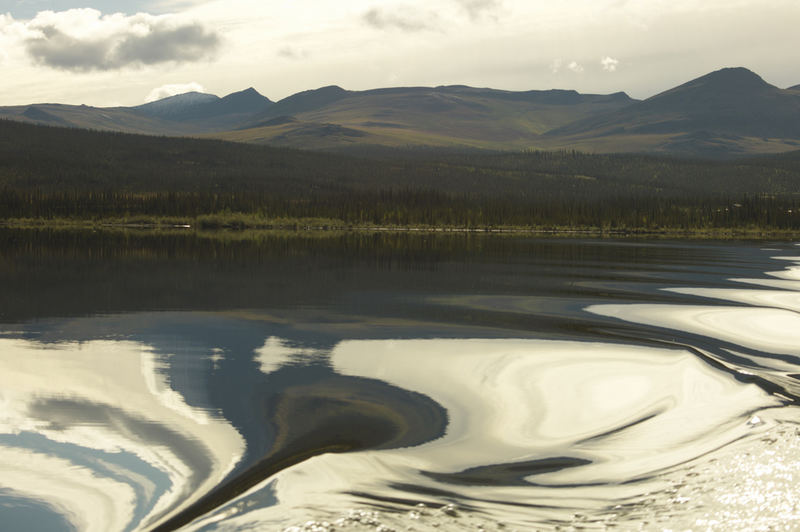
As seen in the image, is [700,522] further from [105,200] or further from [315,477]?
[105,200]

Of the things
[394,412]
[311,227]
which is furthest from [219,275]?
[311,227]

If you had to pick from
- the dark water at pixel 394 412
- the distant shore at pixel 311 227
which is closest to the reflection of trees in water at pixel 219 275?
the dark water at pixel 394 412

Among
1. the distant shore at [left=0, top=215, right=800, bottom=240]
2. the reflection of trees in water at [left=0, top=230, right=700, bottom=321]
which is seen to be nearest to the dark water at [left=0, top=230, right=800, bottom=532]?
the reflection of trees in water at [left=0, top=230, right=700, bottom=321]

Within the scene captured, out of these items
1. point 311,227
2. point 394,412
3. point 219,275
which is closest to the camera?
point 394,412

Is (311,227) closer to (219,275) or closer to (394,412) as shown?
(219,275)

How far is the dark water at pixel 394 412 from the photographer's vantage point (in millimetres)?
8617

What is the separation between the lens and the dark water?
339 inches

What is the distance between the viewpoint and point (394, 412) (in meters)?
12.4

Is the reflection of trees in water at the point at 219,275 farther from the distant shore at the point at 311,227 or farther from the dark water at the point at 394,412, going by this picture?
the distant shore at the point at 311,227

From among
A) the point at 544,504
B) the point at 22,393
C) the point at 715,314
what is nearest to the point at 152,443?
the point at 22,393

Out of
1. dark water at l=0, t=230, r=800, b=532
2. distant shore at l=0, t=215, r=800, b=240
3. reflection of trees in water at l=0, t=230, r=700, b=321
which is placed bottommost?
dark water at l=0, t=230, r=800, b=532

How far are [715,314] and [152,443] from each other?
1715cm

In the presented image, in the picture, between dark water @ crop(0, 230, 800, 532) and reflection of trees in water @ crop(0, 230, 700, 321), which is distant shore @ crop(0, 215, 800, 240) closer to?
reflection of trees in water @ crop(0, 230, 700, 321)

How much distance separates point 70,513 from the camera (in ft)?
27.7
